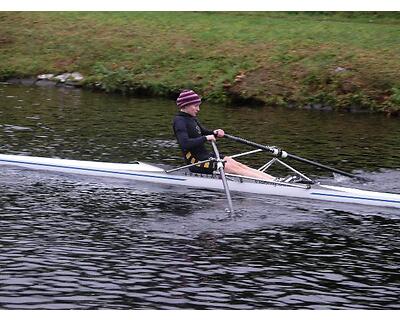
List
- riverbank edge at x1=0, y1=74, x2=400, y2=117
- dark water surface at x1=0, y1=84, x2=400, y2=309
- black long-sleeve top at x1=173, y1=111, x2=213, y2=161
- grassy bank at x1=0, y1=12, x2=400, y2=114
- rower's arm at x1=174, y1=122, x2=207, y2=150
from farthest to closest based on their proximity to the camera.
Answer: grassy bank at x1=0, y1=12, x2=400, y2=114, riverbank edge at x1=0, y1=74, x2=400, y2=117, black long-sleeve top at x1=173, y1=111, x2=213, y2=161, rower's arm at x1=174, y1=122, x2=207, y2=150, dark water surface at x1=0, y1=84, x2=400, y2=309

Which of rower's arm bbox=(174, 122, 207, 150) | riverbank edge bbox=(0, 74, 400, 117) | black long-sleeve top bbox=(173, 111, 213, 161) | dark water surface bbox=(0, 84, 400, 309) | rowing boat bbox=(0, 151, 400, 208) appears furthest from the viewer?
riverbank edge bbox=(0, 74, 400, 117)

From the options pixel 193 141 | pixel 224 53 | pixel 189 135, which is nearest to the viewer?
pixel 193 141

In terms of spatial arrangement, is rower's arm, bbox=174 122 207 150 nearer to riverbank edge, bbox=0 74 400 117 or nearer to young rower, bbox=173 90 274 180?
young rower, bbox=173 90 274 180

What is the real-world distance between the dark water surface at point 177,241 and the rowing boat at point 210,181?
0.21 meters

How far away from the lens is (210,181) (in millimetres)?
19984

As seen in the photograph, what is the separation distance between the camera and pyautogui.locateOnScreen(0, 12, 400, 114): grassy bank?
3647cm

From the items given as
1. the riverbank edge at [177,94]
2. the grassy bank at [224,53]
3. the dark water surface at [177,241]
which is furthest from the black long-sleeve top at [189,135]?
the grassy bank at [224,53]

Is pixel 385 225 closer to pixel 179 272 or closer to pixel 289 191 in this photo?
pixel 289 191

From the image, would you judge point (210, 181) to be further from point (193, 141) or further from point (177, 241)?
point (177, 241)

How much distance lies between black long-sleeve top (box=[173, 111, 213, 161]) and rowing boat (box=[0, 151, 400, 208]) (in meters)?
0.59

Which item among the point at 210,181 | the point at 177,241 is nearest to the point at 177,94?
the point at 210,181

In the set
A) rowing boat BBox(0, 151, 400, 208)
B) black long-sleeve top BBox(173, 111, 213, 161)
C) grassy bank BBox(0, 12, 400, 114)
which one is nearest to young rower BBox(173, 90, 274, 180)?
black long-sleeve top BBox(173, 111, 213, 161)

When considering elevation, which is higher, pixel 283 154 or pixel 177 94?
pixel 283 154

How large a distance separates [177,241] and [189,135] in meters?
4.60
